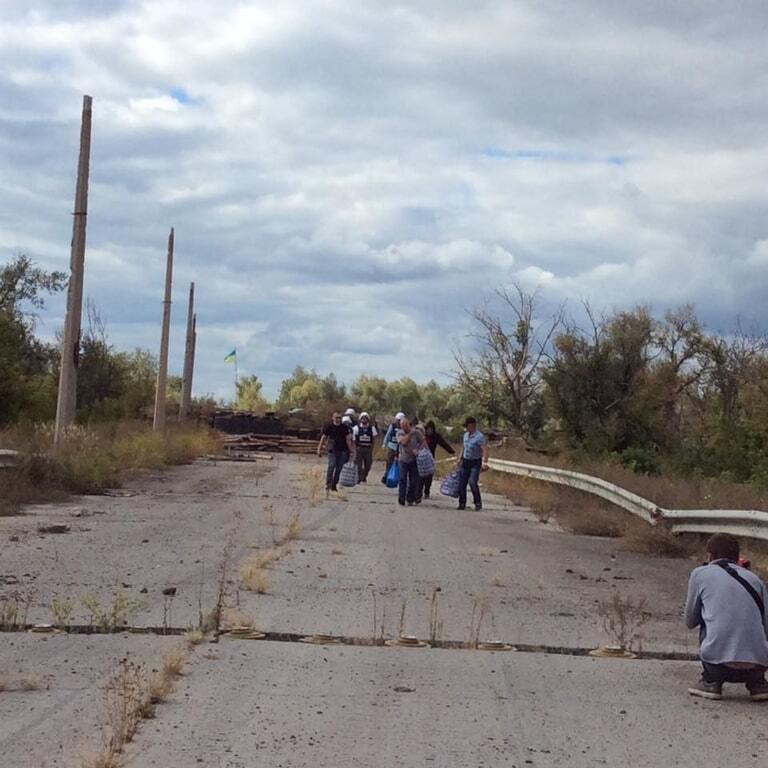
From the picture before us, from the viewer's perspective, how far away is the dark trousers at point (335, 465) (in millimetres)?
24766

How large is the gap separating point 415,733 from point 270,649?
228cm

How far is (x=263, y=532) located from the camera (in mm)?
16578

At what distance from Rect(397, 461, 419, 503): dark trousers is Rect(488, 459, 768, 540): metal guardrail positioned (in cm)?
306

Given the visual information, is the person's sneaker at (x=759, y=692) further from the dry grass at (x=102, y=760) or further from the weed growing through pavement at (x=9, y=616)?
the weed growing through pavement at (x=9, y=616)

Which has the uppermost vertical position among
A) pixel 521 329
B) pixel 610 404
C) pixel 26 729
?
pixel 521 329

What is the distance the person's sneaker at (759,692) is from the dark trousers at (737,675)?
12mm

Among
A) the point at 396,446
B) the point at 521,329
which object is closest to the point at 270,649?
the point at 396,446

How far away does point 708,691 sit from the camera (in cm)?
771

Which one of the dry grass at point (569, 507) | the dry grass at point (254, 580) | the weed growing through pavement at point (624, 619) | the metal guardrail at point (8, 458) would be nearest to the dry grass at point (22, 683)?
the dry grass at point (254, 580)

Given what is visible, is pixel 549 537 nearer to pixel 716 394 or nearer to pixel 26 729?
pixel 26 729

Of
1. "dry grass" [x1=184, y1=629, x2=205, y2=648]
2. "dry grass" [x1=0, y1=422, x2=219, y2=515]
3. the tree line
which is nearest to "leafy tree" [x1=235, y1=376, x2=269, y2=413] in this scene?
the tree line

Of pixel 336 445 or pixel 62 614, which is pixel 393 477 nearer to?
pixel 336 445

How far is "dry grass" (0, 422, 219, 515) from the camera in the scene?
20.8 meters

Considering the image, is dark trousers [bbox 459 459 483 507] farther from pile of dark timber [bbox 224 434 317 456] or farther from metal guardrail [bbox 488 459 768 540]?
pile of dark timber [bbox 224 434 317 456]
